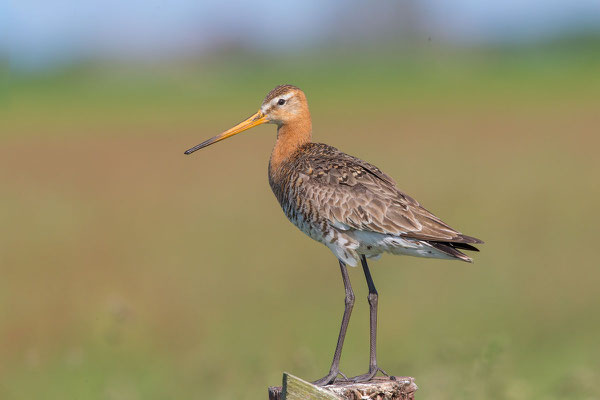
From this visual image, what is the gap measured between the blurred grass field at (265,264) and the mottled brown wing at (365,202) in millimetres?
1463

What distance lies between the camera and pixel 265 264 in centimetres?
1720

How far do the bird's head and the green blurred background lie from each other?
218cm

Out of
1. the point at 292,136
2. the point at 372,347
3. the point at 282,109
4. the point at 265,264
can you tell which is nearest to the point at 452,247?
the point at 372,347

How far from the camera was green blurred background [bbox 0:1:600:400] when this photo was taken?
11070 mm

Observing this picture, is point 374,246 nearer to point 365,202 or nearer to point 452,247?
point 365,202

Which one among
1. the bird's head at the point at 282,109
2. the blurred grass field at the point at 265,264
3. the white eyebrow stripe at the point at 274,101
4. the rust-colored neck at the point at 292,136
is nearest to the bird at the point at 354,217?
the rust-colored neck at the point at 292,136

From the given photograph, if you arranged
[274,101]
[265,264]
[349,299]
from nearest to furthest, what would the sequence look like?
[349,299]
[274,101]
[265,264]

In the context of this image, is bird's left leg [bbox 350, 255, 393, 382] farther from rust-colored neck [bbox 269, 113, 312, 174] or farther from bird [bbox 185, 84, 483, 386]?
rust-colored neck [bbox 269, 113, 312, 174]

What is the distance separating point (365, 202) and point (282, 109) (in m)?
1.55

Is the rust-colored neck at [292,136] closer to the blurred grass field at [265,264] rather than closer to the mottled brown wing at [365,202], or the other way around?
the mottled brown wing at [365,202]

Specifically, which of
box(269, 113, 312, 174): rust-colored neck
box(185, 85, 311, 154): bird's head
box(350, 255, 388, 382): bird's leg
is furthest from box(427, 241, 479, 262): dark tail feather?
box(185, 85, 311, 154): bird's head

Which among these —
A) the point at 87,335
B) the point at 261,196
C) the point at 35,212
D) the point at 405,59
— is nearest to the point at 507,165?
the point at 261,196

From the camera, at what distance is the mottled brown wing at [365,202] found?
7125mm

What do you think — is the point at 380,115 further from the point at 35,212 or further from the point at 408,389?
the point at 408,389
